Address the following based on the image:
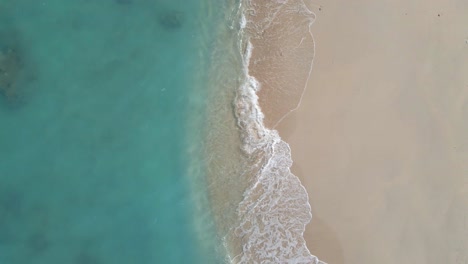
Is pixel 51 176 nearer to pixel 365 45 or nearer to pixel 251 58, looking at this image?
pixel 251 58

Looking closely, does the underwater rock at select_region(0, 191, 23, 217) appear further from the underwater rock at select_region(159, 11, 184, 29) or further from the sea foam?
the underwater rock at select_region(159, 11, 184, 29)

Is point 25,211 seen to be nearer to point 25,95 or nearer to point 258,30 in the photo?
point 25,95

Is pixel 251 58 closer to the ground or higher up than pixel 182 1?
closer to the ground

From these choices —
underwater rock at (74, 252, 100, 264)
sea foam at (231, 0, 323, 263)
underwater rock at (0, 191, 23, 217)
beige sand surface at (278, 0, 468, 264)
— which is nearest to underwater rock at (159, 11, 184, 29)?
sea foam at (231, 0, 323, 263)

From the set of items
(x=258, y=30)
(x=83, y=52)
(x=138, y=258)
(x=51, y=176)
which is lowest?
(x=138, y=258)

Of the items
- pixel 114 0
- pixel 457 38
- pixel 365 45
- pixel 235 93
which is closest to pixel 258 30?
pixel 235 93

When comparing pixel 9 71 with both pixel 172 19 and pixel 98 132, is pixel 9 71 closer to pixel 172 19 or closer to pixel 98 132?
pixel 98 132
